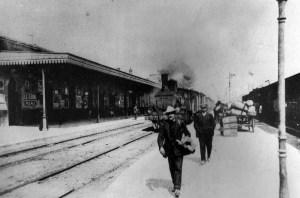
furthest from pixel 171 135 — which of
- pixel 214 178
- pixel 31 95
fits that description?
pixel 31 95

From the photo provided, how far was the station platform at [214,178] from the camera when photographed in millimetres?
A: 4984

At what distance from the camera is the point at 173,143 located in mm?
4953

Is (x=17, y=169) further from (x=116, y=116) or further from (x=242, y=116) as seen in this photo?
(x=116, y=116)

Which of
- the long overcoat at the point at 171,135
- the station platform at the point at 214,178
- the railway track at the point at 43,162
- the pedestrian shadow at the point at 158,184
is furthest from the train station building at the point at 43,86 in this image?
the long overcoat at the point at 171,135

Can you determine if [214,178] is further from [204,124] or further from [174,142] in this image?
[204,124]

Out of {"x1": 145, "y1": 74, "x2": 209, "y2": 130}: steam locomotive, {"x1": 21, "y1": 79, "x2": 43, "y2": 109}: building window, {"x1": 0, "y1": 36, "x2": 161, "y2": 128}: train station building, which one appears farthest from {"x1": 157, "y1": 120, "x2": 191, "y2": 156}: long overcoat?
{"x1": 21, "y1": 79, "x2": 43, "y2": 109}: building window

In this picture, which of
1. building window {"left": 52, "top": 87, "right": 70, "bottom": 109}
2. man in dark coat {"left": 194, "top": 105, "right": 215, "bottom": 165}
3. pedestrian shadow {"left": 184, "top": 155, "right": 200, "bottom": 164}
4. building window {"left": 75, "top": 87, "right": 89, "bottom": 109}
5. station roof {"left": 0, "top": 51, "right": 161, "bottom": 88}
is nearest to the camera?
man in dark coat {"left": 194, "top": 105, "right": 215, "bottom": 165}

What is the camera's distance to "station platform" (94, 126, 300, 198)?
16.4ft

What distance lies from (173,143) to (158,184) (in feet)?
3.97

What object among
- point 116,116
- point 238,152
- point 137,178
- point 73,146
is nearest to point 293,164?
point 238,152

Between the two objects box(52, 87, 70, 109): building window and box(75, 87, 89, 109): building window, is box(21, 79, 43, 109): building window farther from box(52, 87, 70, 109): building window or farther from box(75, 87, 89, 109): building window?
box(75, 87, 89, 109): building window

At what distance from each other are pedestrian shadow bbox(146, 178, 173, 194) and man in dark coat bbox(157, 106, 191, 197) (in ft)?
1.38

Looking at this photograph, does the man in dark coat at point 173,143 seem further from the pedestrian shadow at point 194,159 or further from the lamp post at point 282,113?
the pedestrian shadow at point 194,159

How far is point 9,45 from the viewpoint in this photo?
79.9 ft
